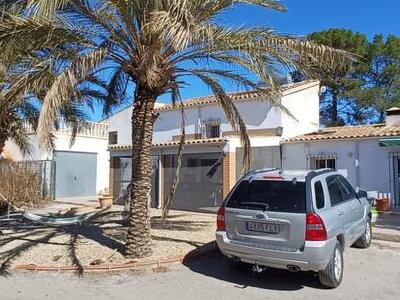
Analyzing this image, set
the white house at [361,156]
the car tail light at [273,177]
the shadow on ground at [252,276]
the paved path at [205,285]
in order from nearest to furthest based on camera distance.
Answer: the paved path at [205,285]
the shadow on ground at [252,276]
the car tail light at [273,177]
the white house at [361,156]

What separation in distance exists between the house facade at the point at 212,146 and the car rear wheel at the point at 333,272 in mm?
7030

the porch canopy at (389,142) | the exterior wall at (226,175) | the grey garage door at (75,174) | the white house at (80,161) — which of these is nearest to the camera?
the porch canopy at (389,142)

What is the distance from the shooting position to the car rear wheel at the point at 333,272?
7.18 metres

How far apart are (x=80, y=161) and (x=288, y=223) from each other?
2575 centimetres

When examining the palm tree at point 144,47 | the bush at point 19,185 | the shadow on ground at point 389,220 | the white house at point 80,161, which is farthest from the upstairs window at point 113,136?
the palm tree at point 144,47

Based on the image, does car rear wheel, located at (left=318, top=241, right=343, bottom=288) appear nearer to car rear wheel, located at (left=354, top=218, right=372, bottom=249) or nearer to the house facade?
car rear wheel, located at (left=354, top=218, right=372, bottom=249)

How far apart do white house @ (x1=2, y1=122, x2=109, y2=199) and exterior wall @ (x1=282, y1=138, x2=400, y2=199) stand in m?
15.6

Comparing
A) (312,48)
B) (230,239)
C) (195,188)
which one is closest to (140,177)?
(230,239)

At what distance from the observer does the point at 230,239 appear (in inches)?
306

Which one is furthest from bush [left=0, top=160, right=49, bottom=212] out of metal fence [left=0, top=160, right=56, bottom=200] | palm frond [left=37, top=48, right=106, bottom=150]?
palm frond [left=37, top=48, right=106, bottom=150]

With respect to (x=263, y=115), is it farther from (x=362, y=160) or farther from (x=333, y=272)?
(x=333, y=272)

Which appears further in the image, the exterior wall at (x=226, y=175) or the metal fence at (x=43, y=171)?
the metal fence at (x=43, y=171)

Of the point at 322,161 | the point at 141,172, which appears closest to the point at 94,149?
the point at 322,161

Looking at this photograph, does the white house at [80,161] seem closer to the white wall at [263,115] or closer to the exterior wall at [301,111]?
the white wall at [263,115]
